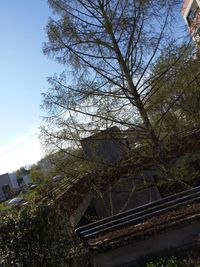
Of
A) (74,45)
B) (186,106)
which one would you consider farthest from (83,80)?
(186,106)

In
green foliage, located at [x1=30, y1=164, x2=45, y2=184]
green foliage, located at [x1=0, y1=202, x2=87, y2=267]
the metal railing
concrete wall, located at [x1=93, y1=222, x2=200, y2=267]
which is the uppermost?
green foliage, located at [x1=30, y1=164, x2=45, y2=184]

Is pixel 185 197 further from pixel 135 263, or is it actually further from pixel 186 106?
pixel 186 106

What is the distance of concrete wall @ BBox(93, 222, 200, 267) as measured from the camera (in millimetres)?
5348

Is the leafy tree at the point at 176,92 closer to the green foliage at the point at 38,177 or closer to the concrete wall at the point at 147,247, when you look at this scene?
the concrete wall at the point at 147,247

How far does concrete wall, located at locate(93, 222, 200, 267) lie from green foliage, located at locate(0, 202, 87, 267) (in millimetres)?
781

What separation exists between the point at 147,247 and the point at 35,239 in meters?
2.05

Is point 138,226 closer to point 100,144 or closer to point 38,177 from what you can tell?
point 100,144

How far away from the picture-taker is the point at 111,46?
Result: 7.06 m

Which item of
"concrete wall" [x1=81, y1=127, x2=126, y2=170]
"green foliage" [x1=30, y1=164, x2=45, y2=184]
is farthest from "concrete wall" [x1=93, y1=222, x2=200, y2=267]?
"green foliage" [x1=30, y1=164, x2=45, y2=184]

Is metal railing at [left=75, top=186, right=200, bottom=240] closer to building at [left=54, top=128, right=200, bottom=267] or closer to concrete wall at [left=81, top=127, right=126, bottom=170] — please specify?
building at [left=54, top=128, right=200, bottom=267]

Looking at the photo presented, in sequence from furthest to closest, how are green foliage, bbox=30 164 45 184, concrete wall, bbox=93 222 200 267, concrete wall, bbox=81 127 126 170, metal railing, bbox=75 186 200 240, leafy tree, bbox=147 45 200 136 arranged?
green foliage, bbox=30 164 45 184 → concrete wall, bbox=81 127 126 170 → leafy tree, bbox=147 45 200 136 → metal railing, bbox=75 186 200 240 → concrete wall, bbox=93 222 200 267

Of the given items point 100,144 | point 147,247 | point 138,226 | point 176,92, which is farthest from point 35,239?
point 176,92

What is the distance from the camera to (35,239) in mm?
4664

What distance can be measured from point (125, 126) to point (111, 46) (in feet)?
6.18
